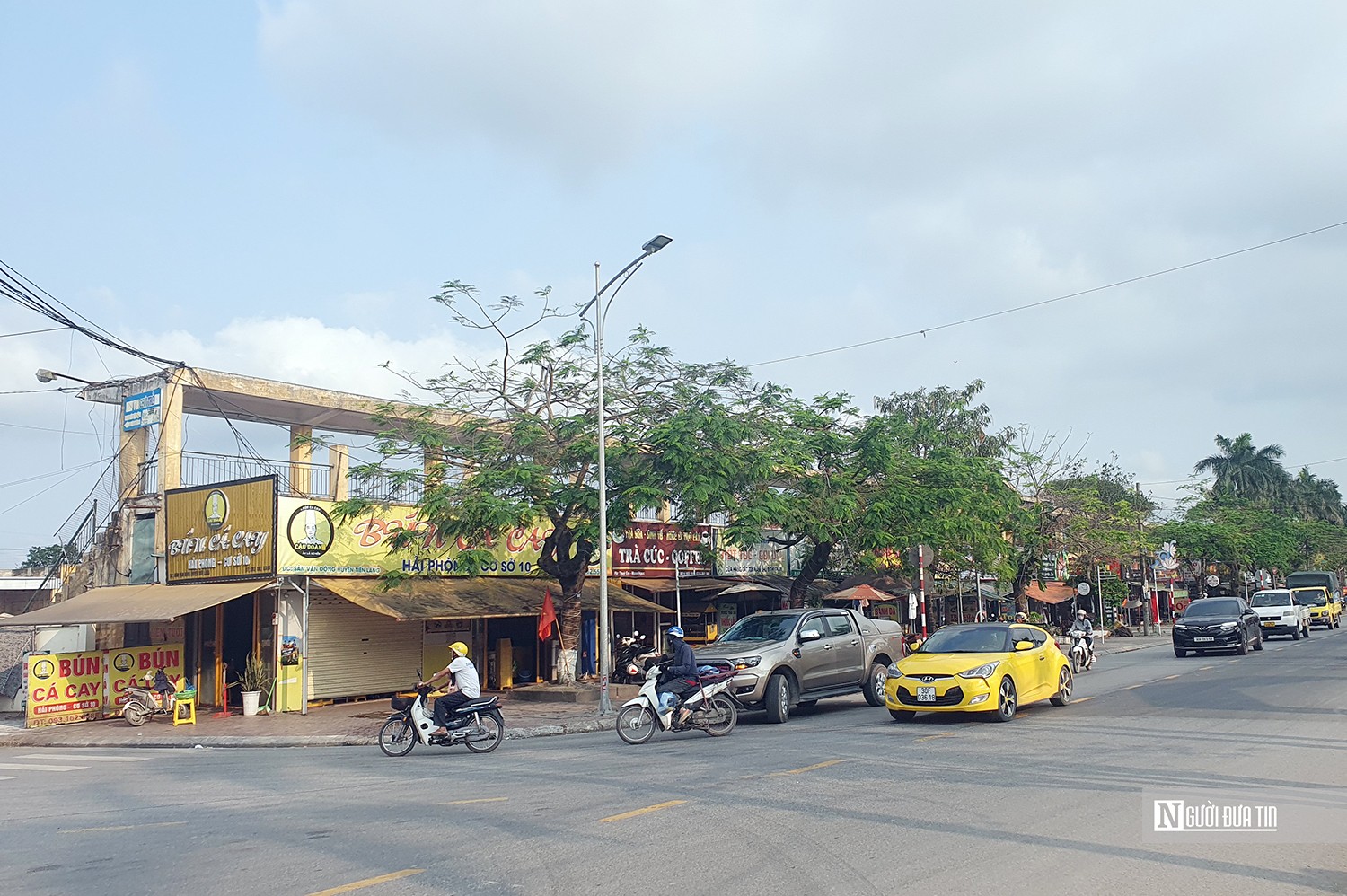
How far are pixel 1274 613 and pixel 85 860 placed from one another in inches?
1594

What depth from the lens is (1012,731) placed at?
46.1 feet

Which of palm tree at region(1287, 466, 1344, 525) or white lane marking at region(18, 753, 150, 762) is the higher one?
palm tree at region(1287, 466, 1344, 525)

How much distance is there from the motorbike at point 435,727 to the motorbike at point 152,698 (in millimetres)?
8793

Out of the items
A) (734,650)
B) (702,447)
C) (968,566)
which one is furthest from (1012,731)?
(968,566)

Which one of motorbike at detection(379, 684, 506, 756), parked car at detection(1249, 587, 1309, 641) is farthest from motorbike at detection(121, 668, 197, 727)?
parked car at detection(1249, 587, 1309, 641)

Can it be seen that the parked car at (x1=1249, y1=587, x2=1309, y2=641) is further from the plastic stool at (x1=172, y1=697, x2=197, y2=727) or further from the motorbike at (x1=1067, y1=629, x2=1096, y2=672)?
the plastic stool at (x1=172, y1=697, x2=197, y2=727)

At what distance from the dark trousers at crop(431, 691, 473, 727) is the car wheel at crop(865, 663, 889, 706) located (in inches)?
304

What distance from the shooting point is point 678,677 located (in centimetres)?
1529

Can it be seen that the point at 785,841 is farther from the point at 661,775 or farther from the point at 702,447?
the point at 702,447

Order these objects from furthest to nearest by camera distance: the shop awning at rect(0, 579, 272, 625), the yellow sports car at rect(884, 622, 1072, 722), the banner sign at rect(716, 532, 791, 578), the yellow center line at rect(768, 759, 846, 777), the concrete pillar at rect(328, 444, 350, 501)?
1. the banner sign at rect(716, 532, 791, 578)
2. the concrete pillar at rect(328, 444, 350, 501)
3. the shop awning at rect(0, 579, 272, 625)
4. the yellow sports car at rect(884, 622, 1072, 722)
5. the yellow center line at rect(768, 759, 846, 777)

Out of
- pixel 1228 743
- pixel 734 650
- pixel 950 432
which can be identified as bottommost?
pixel 1228 743

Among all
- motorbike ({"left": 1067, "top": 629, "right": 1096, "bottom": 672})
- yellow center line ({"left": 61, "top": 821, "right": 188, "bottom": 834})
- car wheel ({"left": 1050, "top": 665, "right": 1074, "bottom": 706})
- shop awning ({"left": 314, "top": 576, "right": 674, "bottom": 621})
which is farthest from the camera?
motorbike ({"left": 1067, "top": 629, "right": 1096, "bottom": 672})

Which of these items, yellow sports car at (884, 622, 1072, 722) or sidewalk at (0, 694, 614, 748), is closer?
yellow sports car at (884, 622, 1072, 722)

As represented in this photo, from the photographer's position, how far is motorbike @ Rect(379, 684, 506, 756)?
14.8m
